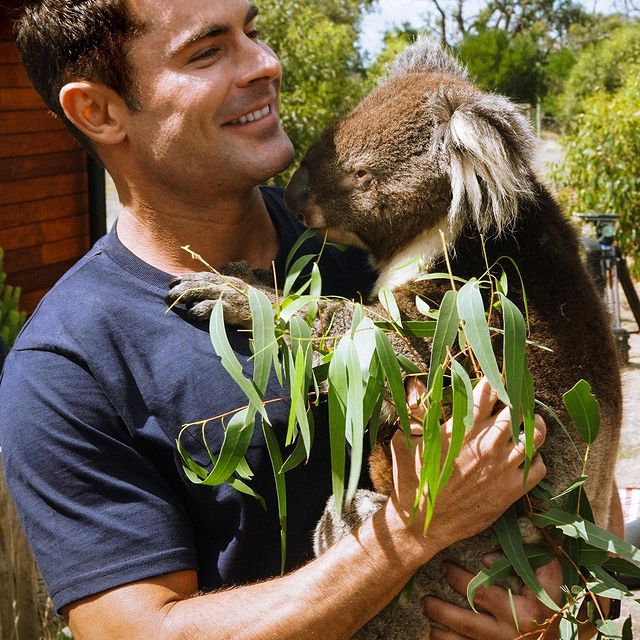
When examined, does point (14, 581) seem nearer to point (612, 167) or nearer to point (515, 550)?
point (515, 550)

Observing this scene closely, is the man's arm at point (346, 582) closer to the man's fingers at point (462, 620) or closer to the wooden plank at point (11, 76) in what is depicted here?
the man's fingers at point (462, 620)

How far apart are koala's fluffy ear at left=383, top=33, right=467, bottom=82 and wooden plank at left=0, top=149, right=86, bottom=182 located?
3663mm

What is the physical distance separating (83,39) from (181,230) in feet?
1.44

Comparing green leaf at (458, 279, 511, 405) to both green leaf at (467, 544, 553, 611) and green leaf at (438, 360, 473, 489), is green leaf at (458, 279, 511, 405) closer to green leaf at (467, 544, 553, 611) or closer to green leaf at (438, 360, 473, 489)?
green leaf at (438, 360, 473, 489)

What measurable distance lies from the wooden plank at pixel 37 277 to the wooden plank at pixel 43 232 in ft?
0.57

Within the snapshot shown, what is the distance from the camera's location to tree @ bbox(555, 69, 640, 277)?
830 centimetres

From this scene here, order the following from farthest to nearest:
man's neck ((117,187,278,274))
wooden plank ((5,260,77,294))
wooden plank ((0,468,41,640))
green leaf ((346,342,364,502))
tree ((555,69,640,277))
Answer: tree ((555,69,640,277))
wooden plank ((5,260,77,294))
wooden plank ((0,468,41,640))
man's neck ((117,187,278,274))
green leaf ((346,342,364,502))

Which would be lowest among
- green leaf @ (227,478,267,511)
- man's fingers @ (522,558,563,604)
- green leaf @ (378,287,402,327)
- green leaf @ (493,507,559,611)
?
man's fingers @ (522,558,563,604)

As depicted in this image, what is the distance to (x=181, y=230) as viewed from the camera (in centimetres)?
189

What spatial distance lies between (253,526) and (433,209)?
3.01 ft

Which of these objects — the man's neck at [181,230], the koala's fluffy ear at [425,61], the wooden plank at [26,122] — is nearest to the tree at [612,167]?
the wooden plank at [26,122]

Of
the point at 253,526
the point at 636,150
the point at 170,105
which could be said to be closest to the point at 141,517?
the point at 253,526

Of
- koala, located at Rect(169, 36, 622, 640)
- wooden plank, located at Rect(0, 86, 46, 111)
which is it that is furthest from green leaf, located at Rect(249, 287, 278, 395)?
wooden plank, located at Rect(0, 86, 46, 111)

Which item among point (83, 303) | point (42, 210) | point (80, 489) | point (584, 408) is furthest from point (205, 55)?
point (42, 210)
